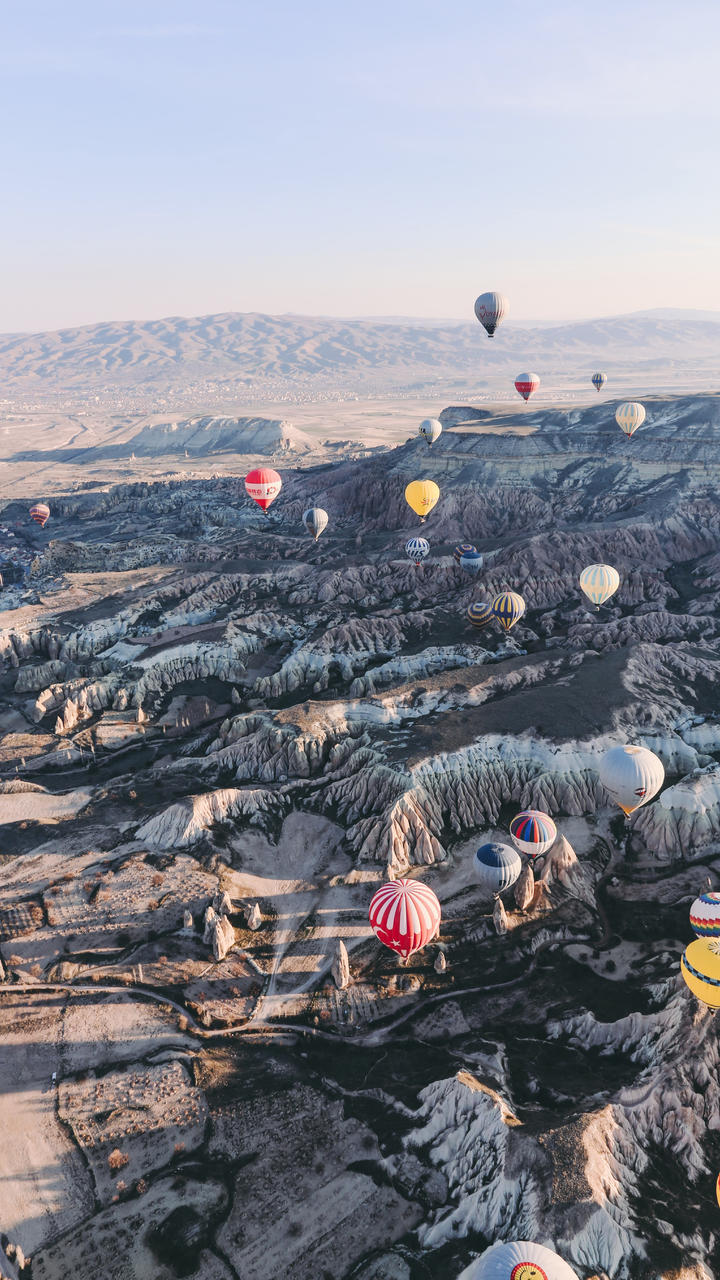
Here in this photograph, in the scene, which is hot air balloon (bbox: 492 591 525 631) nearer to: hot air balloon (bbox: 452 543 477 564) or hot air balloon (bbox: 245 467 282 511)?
hot air balloon (bbox: 452 543 477 564)

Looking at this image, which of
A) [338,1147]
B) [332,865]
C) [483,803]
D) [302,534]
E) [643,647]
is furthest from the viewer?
[302,534]

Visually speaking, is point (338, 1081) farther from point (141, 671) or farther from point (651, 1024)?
point (141, 671)

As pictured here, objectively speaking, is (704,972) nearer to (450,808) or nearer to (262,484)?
(450,808)

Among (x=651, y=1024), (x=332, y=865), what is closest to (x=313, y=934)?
(x=332, y=865)

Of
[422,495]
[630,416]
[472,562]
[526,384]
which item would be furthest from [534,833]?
[526,384]

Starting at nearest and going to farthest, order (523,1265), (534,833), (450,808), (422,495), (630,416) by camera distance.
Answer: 1. (523,1265)
2. (534,833)
3. (450,808)
4. (422,495)
5. (630,416)

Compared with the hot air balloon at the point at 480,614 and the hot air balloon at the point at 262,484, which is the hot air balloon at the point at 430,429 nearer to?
the hot air balloon at the point at 262,484

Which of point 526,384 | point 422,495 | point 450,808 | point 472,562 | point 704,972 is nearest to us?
point 704,972
